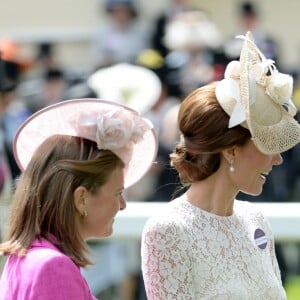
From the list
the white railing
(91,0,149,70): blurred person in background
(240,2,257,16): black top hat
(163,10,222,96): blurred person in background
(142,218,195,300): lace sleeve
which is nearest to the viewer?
(142,218,195,300): lace sleeve

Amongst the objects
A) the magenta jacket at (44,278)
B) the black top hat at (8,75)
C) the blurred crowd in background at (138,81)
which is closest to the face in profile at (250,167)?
the magenta jacket at (44,278)

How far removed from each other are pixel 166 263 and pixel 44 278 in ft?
1.72

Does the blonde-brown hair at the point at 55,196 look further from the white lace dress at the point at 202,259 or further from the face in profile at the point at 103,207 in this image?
the white lace dress at the point at 202,259

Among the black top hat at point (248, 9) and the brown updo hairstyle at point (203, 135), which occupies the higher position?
the brown updo hairstyle at point (203, 135)

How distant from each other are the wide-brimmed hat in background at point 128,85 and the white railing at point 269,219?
2959 mm

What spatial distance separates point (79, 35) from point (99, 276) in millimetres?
7988

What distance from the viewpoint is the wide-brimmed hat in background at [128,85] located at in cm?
792

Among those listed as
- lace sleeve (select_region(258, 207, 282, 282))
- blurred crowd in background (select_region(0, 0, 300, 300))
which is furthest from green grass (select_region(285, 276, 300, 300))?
lace sleeve (select_region(258, 207, 282, 282))

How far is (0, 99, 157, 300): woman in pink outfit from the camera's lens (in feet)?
9.42

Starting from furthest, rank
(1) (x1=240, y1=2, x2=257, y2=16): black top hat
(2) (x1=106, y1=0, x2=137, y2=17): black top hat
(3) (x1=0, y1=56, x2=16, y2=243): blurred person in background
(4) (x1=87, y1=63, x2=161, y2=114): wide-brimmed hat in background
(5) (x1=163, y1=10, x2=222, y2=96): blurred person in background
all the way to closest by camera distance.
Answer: (2) (x1=106, y1=0, x2=137, y2=17): black top hat → (1) (x1=240, y1=2, x2=257, y2=16): black top hat → (5) (x1=163, y1=10, x2=222, y2=96): blurred person in background → (4) (x1=87, y1=63, x2=161, y2=114): wide-brimmed hat in background → (3) (x1=0, y1=56, x2=16, y2=243): blurred person in background

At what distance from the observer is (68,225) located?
2977 millimetres

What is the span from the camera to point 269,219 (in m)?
4.66

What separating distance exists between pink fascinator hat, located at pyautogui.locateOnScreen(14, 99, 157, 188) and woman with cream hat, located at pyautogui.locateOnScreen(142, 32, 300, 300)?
19 centimetres

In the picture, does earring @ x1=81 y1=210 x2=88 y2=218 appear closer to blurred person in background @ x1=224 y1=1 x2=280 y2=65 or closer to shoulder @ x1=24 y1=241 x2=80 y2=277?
shoulder @ x1=24 y1=241 x2=80 y2=277
